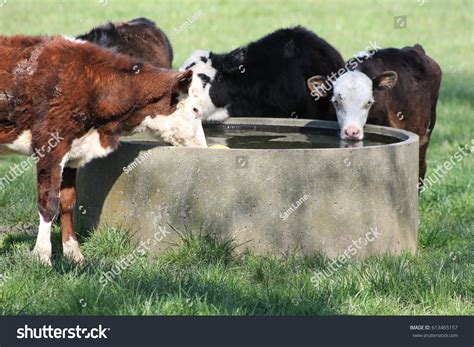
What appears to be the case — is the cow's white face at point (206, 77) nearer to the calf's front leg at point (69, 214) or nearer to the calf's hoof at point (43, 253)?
the calf's front leg at point (69, 214)

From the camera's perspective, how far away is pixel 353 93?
28.5 feet

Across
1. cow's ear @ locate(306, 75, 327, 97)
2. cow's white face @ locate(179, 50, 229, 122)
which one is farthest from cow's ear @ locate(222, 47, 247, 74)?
cow's ear @ locate(306, 75, 327, 97)

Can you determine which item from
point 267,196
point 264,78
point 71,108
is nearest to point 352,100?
point 264,78

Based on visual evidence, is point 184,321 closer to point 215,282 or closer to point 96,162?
point 215,282

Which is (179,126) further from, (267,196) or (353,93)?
(353,93)

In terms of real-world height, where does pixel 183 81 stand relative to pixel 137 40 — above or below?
below

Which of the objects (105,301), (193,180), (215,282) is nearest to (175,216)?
(193,180)

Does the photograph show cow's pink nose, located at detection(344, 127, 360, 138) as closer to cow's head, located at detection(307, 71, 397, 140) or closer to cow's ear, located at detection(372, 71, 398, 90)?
cow's head, located at detection(307, 71, 397, 140)

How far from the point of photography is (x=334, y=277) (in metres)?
6.24

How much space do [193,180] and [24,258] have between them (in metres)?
1.31

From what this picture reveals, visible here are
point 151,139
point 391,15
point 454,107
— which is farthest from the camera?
point 391,15

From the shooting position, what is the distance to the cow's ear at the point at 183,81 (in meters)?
6.77

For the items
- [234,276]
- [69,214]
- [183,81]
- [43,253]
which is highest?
[183,81]

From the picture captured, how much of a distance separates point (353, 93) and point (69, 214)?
3.18m
